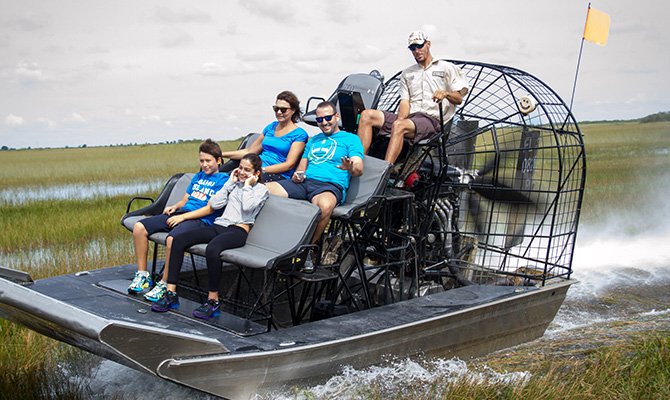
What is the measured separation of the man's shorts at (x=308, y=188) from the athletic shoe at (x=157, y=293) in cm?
143

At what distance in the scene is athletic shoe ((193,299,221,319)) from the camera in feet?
16.0

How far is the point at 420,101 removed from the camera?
6664 mm

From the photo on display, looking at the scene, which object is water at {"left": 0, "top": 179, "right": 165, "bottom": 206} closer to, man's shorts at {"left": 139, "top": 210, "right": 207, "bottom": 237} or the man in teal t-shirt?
man's shorts at {"left": 139, "top": 210, "right": 207, "bottom": 237}

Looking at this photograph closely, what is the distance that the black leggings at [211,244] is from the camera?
486 centimetres

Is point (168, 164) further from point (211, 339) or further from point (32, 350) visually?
point (211, 339)

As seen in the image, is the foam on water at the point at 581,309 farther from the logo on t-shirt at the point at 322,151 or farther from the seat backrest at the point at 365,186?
the logo on t-shirt at the point at 322,151

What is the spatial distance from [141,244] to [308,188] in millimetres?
1593

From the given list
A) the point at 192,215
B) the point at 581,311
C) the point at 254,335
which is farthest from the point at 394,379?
the point at 581,311

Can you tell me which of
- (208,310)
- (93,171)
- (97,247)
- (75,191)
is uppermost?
(208,310)

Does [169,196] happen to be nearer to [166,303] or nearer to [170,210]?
[170,210]

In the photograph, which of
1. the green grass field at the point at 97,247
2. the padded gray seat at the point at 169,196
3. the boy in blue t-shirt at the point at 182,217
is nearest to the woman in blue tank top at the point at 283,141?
the padded gray seat at the point at 169,196

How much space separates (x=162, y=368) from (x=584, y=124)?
59102 mm

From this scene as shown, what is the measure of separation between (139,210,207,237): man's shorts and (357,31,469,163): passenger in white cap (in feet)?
6.68

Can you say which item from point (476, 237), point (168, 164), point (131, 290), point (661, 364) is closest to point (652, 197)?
point (476, 237)
